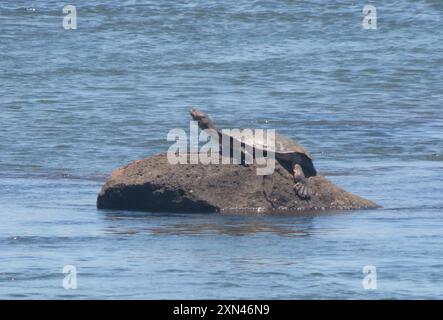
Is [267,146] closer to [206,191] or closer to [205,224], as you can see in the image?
[206,191]

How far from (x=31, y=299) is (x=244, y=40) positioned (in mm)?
17367

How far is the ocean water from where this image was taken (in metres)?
9.45

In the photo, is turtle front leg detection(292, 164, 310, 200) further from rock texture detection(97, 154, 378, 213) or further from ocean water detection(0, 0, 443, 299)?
ocean water detection(0, 0, 443, 299)

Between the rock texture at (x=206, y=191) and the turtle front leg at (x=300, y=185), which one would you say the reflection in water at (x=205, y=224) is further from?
the turtle front leg at (x=300, y=185)

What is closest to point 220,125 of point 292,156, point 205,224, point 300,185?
point 292,156

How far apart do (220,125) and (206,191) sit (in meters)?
6.61

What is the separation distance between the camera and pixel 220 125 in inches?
731

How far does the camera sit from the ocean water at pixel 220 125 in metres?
9.45

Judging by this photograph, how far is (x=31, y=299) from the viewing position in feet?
28.4

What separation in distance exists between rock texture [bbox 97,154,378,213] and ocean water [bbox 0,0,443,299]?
0.62 ft

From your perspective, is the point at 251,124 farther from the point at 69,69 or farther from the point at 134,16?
the point at 134,16

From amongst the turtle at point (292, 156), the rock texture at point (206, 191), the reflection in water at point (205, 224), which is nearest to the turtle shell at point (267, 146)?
the turtle at point (292, 156)

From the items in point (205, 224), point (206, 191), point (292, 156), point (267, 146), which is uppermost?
point (267, 146)
